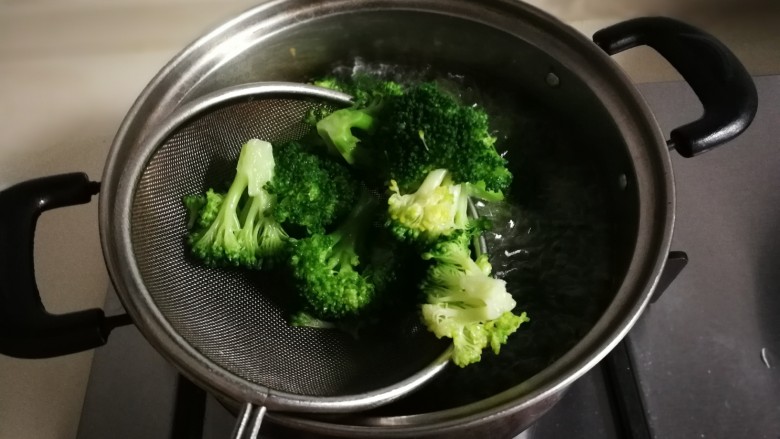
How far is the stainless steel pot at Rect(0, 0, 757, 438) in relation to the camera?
65cm

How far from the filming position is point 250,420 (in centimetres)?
62

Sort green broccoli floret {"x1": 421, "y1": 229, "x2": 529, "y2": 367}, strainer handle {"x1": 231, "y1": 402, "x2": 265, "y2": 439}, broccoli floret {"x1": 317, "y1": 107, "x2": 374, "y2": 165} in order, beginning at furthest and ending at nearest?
broccoli floret {"x1": 317, "y1": 107, "x2": 374, "y2": 165}
green broccoli floret {"x1": 421, "y1": 229, "x2": 529, "y2": 367}
strainer handle {"x1": 231, "y1": 402, "x2": 265, "y2": 439}

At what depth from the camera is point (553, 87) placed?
0.90m

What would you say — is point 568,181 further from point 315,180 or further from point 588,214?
point 315,180

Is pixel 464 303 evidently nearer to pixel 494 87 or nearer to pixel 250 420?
pixel 250 420

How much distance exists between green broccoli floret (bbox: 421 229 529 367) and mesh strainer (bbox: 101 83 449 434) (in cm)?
5

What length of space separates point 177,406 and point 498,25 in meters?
0.66

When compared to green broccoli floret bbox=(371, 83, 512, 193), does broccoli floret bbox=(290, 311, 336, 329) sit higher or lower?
lower

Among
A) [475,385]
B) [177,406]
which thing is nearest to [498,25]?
[475,385]

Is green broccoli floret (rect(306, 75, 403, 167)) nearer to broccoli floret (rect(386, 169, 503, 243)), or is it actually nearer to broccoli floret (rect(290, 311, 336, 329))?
broccoli floret (rect(386, 169, 503, 243))

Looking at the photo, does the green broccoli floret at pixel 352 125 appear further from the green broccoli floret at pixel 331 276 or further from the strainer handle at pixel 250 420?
the strainer handle at pixel 250 420

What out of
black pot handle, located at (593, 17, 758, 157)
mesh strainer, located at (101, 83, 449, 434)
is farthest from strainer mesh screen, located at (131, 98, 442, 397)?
black pot handle, located at (593, 17, 758, 157)

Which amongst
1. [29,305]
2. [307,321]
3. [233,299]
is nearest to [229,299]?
[233,299]

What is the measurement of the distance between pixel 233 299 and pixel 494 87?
1.62 feet
